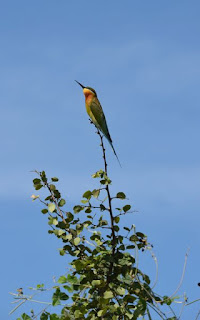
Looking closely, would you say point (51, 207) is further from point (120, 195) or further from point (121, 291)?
point (121, 291)

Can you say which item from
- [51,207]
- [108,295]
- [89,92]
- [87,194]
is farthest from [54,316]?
[89,92]

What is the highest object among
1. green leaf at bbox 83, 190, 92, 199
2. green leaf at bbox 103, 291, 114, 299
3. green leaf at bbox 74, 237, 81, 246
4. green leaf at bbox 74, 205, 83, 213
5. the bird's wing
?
the bird's wing

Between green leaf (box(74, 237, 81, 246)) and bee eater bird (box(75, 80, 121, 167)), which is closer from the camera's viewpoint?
green leaf (box(74, 237, 81, 246))

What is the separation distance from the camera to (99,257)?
326 centimetres

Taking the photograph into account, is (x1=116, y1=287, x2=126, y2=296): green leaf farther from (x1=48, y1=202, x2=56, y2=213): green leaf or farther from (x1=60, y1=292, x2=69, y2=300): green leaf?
(x1=48, y1=202, x2=56, y2=213): green leaf

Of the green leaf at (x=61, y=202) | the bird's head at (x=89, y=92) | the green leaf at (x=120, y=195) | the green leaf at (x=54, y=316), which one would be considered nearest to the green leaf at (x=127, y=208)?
the green leaf at (x=120, y=195)

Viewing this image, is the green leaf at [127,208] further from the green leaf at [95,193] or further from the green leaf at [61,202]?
the green leaf at [61,202]

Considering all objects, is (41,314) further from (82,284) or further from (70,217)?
(70,217)

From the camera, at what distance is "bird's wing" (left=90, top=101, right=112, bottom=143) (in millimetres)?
5062

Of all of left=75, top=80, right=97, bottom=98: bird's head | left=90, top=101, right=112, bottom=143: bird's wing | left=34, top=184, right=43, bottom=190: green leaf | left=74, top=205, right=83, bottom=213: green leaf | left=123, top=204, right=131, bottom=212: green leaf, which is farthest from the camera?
left=75, top=80, right=97, bottom=98: bird's head

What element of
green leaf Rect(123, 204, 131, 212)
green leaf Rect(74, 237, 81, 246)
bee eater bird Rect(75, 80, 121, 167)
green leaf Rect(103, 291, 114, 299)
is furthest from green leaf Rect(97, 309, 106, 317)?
bee eater bird Rect(75, 80, 121, 167)

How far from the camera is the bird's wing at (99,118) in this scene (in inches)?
199

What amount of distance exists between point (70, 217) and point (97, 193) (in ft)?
0.94

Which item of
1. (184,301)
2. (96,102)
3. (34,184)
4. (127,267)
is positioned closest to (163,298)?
(184,301)
